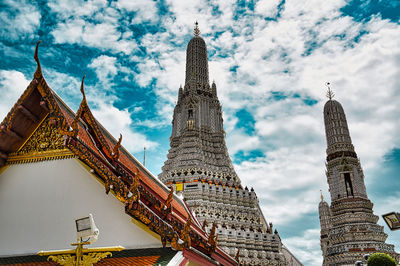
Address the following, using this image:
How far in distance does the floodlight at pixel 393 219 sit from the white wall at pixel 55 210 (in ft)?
17.3

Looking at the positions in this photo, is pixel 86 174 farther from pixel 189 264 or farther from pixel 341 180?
pixel 341 180

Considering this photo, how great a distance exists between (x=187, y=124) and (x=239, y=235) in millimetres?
15501

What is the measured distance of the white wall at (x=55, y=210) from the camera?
577 cm

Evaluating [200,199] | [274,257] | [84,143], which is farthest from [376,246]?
[84,143]

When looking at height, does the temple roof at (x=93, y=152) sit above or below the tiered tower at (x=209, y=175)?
below

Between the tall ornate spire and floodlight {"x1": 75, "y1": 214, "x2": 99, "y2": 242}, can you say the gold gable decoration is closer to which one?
floodlight {"x1": 75, "y1": 214, "x2": 99, "y2": 242}

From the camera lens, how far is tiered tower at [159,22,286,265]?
2777 cm

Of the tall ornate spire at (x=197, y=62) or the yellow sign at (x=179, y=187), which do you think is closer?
the yellow sign at (x=179, y=187)

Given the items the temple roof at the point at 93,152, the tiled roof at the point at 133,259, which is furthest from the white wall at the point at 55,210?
the temple roof at the point at 93,152

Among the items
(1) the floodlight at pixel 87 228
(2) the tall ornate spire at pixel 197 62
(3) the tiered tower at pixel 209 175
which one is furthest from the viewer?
(2) the tall ornate spire at pixel 197 62

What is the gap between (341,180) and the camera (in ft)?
130

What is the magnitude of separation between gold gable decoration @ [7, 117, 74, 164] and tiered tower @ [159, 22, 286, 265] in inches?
611

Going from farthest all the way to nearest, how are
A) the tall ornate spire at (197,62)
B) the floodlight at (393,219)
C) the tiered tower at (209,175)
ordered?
1. the tall ornate spire at (197,62)
2. the tiered tower at (209,175)
3. the floodlight at (393,219)

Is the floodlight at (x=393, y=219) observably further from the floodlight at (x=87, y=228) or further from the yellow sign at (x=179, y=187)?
the yellow sign at (x=179, y=187)
